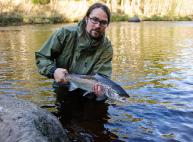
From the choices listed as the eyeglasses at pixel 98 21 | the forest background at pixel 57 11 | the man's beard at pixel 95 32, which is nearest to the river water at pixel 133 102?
the man's beard at pixel 95 32

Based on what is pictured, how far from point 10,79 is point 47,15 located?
164 ft

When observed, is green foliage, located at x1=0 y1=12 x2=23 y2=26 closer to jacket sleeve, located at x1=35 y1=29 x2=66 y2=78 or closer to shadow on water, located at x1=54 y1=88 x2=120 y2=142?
shadow on water, located at x1=54 y1=88 x2=120 y2=142

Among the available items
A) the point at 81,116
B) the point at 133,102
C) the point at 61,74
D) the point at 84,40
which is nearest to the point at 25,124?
the point at 61,74

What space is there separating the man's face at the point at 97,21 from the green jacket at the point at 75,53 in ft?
0.73

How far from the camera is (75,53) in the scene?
20.7 feet

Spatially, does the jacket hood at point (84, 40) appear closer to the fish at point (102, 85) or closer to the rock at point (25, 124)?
the fish at point (102, 85)

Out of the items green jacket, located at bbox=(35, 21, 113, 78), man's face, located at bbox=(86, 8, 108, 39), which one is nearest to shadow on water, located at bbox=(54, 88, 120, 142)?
green jacket, located at bbox=(35, 21, 113, 78)

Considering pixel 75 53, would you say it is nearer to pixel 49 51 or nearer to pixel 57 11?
pixel 49 51

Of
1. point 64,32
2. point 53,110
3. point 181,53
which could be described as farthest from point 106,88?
Answer: point 181,53

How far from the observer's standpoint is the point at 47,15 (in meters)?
60.2

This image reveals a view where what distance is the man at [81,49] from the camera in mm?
5828

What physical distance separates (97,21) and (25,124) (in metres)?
2.36

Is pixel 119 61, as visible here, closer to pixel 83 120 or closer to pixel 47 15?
pixel 83 120

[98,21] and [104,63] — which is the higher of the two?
[98,21]
